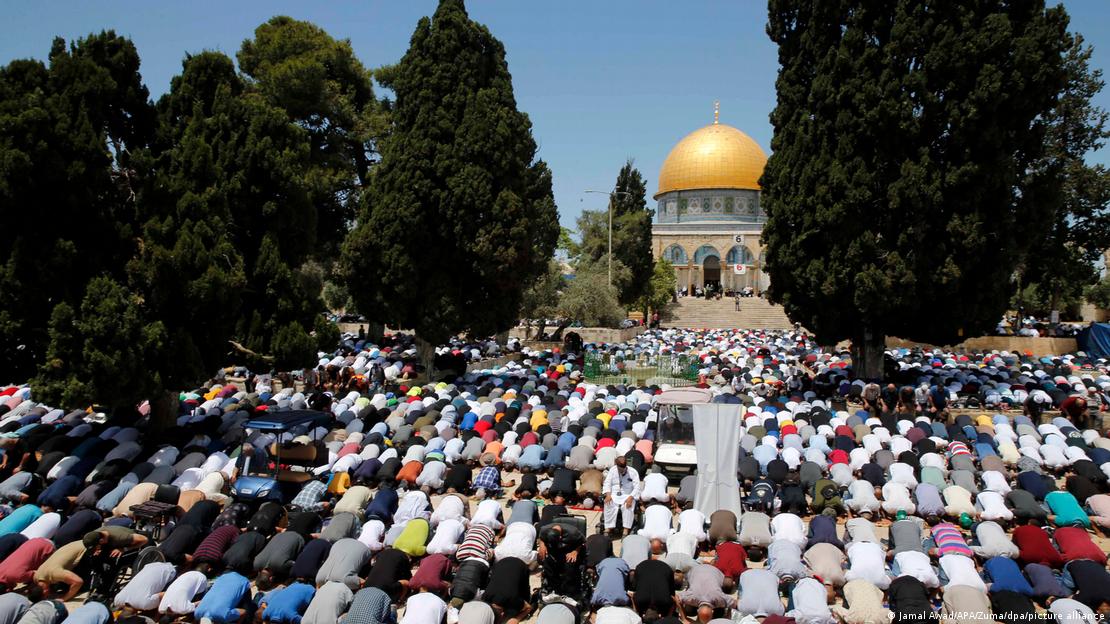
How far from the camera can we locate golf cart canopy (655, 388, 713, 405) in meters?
12.5

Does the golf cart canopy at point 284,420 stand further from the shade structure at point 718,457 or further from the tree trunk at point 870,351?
the tree trunk at point 870,351

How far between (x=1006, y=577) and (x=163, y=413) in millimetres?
12886

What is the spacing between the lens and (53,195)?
39.3 feet

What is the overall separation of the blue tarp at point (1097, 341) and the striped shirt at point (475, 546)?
2789 centimetres

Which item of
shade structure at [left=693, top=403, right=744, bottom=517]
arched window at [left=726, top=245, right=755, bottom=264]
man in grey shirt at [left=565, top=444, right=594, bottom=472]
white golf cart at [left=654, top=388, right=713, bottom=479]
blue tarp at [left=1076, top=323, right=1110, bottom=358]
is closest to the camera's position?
shade structure at [left=693, top=403, right=744, bottom=517]

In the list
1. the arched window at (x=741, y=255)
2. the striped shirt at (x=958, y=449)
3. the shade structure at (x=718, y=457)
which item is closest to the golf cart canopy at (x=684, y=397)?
the shade structure at (x=718, y=457)

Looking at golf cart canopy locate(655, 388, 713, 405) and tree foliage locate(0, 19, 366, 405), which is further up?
tree foliage locate(0, 19, 366, 405)

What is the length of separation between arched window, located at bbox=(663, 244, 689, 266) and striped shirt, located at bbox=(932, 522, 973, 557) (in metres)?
50.6

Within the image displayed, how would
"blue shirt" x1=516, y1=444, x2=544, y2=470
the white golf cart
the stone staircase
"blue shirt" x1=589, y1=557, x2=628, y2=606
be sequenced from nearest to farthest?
"blue shirt" x1=589, y1=557, x2=628, y2=606 → the white golf cart → "blue shirt" x1=516, y1=444, x2=544, y2=470 → the stone staircase

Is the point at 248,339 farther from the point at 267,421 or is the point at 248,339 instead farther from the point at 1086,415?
the point at 1086,415

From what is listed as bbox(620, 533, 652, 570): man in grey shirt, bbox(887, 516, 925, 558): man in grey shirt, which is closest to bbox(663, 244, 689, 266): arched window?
bbox(887, 516, 925, 558): man in grey shirt

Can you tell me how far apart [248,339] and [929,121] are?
1596 cm

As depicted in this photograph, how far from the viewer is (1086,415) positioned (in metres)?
15.5

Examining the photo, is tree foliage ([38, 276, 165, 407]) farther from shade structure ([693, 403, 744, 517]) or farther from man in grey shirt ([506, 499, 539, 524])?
shade structure ([693, 403, 744, 517])
